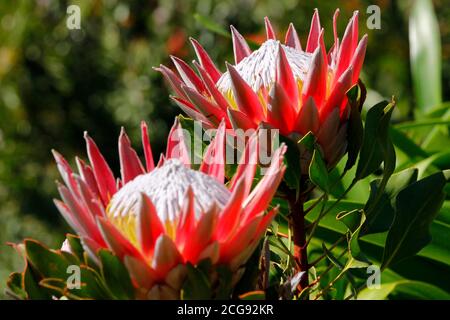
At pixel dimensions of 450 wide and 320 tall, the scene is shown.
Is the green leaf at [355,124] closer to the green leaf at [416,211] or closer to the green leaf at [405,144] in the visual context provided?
the green leaf at [416,211]

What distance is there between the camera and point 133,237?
764 millimetres

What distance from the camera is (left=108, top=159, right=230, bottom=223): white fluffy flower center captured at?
29.6 inches

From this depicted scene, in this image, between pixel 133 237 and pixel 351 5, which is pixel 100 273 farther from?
pixel 351 5

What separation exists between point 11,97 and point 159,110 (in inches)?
31.2

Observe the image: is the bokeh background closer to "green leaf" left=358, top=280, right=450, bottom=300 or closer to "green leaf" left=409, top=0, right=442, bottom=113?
"green leaf" left=409, top=0, right=442, bottom=113

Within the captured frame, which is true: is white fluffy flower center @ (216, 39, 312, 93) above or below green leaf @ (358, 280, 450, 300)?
above

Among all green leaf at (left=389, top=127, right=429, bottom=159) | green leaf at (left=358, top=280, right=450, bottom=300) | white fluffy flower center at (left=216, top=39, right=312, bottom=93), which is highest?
white fluffy flower center at (left=216, top=39, right=312, bottom=93)

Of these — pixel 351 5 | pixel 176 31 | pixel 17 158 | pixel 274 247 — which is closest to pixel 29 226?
pixel 17 158

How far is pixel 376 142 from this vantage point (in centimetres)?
91

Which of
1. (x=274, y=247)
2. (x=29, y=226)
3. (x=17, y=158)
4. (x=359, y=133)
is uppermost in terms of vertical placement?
(x=359, y=133)

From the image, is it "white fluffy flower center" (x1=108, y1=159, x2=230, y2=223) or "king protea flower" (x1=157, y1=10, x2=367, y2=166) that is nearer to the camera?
"white fluffy flower center" (x1=108, y1=159, x2=230, y2=223)

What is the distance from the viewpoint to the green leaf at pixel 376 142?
88 cm

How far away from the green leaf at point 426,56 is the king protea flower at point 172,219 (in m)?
1.54

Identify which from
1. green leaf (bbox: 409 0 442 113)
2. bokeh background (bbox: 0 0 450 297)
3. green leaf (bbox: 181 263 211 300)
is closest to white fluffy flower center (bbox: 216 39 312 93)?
green leaf (bbox: 181 263 211 300)
